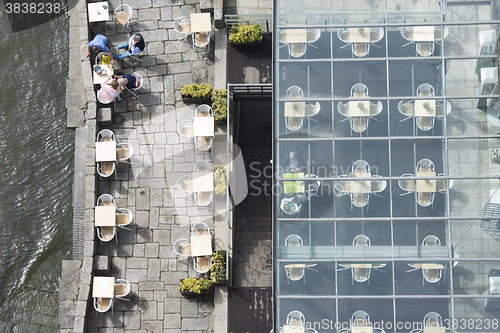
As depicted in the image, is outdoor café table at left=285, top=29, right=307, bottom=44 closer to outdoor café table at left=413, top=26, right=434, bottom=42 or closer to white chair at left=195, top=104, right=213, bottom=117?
outdoor café table at left=413, top=26, right=434, bottom=42

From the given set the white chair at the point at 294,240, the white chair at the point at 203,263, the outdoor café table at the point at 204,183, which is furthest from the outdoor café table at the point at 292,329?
the outdoor café table at the point at 204,183

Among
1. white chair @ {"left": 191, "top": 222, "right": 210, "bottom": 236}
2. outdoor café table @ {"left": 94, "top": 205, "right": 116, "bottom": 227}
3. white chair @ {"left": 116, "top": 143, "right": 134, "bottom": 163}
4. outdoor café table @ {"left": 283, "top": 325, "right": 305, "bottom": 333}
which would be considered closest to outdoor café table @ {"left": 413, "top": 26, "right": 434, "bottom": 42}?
outdoor café table @ {"left": 283, "top": 325, "right": 305, "bottom": 333}

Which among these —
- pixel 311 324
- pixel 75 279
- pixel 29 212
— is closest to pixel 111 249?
pixel 75 279

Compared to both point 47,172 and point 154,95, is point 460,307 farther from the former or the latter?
point 47,172

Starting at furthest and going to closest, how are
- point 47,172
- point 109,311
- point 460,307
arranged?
1. point 47,172
2. point 109,311
3. point 460,307

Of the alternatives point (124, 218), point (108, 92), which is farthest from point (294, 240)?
point (108, 92)

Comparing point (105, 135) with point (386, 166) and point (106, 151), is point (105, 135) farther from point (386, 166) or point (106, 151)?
point (386, 166)
